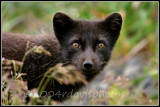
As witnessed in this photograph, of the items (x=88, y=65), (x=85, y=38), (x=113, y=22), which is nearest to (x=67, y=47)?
(x=85, y=38)

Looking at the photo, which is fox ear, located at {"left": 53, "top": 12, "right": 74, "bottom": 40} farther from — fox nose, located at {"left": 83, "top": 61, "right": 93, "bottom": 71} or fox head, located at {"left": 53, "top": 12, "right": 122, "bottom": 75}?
fox nose, located at {"left": 83, "top": 61, "right": 93, "bottom": 71}

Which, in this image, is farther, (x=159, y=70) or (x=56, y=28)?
(x=159, y=70)

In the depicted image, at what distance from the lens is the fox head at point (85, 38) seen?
5.70 m

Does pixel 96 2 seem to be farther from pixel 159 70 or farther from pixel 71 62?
pixel 71 62

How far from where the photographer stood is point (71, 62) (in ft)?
19.2

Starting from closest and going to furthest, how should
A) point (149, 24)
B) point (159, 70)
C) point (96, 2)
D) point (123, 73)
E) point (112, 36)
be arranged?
point (112, 36) < point (159, 70) < point (123, 73) < point (149, 24) < point (96, 2)

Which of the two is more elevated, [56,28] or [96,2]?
[96,2]

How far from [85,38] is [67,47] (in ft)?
1.26

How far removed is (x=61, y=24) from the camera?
234 inches

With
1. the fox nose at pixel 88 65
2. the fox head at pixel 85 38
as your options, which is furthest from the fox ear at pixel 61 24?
the fox nose at pixel 88 65

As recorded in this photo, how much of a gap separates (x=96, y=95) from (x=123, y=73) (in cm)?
503

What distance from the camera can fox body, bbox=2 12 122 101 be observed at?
5652 mm

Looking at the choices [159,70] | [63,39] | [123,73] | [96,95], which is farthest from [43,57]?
[123,73]

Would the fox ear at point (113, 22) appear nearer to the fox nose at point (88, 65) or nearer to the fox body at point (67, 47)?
the fox body at point (67, 47)
